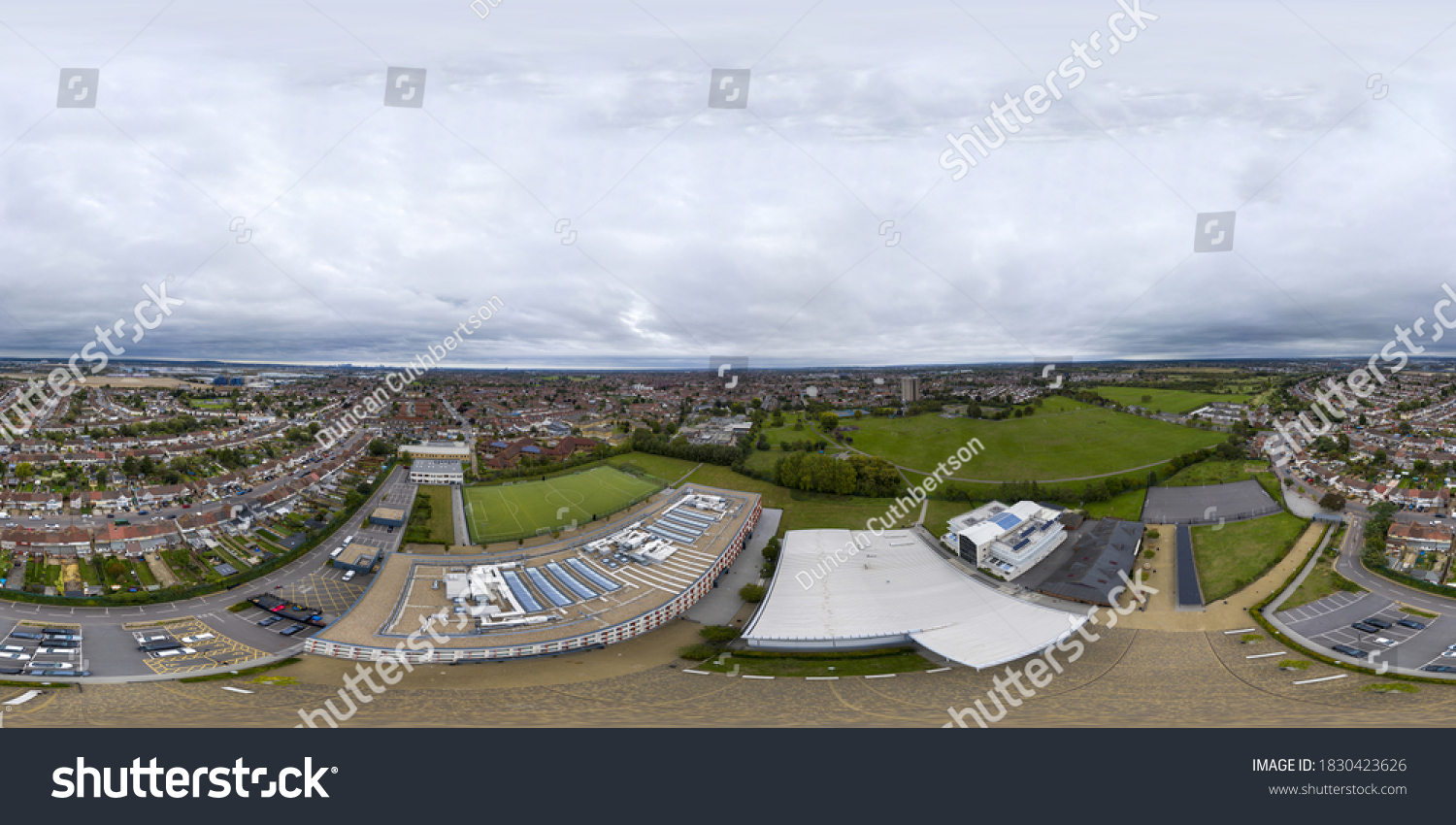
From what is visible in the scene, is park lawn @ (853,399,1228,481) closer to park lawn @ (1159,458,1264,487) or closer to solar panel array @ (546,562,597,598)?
park lawn @ (1159,458,1264,487)

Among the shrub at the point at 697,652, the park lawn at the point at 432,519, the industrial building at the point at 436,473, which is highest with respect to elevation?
the industrial building at the point at 436,473

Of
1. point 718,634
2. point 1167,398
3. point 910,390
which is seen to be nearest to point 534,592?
point 718,634

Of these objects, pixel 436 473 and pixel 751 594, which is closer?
pixel 751 594

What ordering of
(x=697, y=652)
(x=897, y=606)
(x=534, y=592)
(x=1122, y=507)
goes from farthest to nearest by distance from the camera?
(x=1122, y=507), (x=897, y=606), (x=534, y=592), (x=697, y=652)

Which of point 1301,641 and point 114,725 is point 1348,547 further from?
point 114,725

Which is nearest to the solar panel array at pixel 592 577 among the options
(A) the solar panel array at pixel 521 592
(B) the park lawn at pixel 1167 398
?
(A) the solar panel array at pixel 521 592

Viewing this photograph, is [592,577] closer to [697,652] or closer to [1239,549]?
[697,652]

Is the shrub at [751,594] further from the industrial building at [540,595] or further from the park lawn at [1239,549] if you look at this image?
the park lawn at [1239,549]
